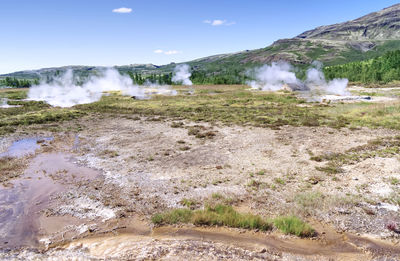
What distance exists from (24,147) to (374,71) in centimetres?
12494

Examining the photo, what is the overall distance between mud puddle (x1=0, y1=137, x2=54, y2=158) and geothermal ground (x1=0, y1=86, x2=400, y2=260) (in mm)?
196

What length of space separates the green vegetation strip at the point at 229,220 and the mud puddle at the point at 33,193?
18.5 feet

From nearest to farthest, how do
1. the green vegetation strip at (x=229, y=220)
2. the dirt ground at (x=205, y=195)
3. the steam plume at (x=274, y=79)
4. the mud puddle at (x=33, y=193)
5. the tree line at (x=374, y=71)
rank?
the dirt ground at (x=205, y=195)
the green vegetation strip at (x=229, y=220)
the mud puddle at (x=33, y=193)
the tree line at (x=374, y=71)
the steam plume at (x=274, y=79)

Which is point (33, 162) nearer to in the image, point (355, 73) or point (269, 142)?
point (269, 142)

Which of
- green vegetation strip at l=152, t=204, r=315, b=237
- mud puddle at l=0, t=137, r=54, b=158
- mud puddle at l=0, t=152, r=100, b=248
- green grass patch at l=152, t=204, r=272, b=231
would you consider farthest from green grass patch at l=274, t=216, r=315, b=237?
mud puddle at l=0, t=137, r=54, b=158

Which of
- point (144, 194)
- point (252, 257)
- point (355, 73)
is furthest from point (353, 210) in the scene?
point (355, 73)

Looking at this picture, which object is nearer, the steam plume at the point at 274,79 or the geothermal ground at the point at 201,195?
the geothermal ground at the point at 201,195

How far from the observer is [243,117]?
137 feet

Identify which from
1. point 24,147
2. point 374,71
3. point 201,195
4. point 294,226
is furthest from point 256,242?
point 374,71

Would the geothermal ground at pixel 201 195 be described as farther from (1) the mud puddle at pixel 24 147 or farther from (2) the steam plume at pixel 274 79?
(2) the steam plume at pixel 274 79

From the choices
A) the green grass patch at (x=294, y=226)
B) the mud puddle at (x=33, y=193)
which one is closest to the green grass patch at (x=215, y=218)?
the green grass patch at (x=294, y=226)

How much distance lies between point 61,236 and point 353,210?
48.6 ft

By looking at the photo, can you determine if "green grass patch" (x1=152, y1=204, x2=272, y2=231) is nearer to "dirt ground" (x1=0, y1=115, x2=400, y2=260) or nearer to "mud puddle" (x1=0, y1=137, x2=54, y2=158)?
"dirt ground" (x1=0, y1=115, x2=400, y2=260)

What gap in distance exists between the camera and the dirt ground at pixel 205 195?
32.9ft
